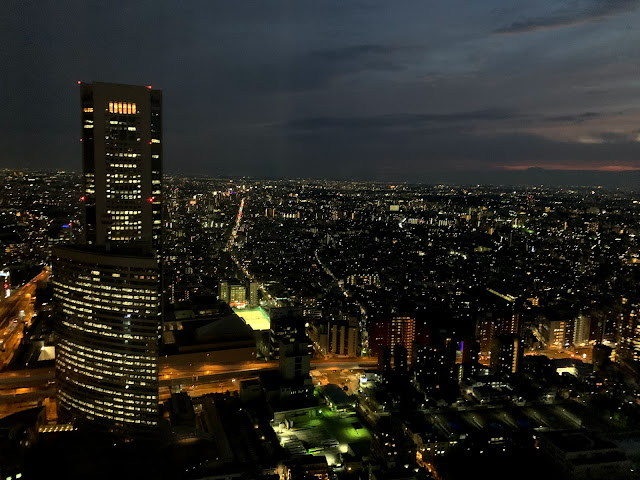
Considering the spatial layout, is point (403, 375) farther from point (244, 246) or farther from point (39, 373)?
point (244, 246)

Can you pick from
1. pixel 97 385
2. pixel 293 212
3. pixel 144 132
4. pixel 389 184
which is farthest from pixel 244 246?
pixel 389 184

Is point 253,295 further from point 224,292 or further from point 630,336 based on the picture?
point 630,336

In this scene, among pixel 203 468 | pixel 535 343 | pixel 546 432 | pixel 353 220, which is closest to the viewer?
pixel 203 468

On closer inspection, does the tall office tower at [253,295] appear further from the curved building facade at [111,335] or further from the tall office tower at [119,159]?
the curved building facade at [111,335]

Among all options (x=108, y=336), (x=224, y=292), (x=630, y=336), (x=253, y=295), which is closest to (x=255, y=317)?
(x=253, y=295)

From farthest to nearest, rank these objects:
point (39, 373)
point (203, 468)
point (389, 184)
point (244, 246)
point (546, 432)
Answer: point (389, 184) < point (244, 246) < point (39, 373) < point (546, 432) < point (203, 468)

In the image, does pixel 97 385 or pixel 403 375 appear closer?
pixel 97 385

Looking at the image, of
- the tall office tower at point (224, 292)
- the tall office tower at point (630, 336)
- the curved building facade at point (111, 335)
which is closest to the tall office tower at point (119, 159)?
the curved building facade at point (111, 335)

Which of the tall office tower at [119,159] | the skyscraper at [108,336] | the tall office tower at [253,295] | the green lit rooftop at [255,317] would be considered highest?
the tall office tower at [119,159]
